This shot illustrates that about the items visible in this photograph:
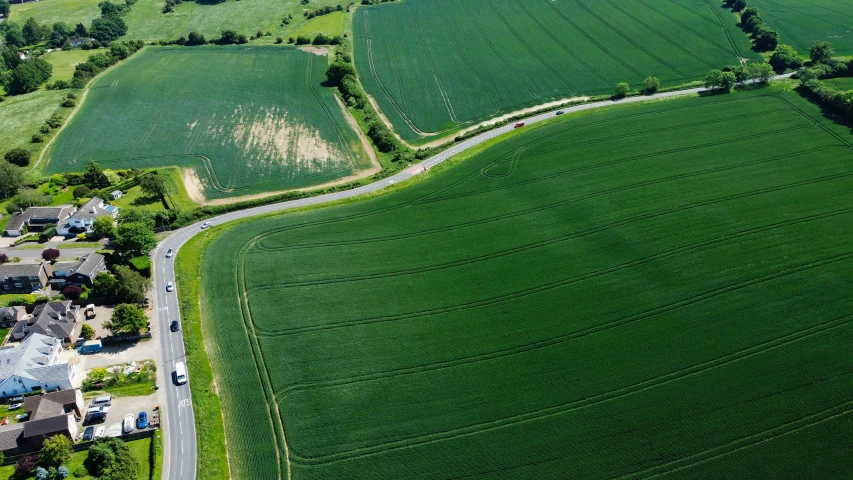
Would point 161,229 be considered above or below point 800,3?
below

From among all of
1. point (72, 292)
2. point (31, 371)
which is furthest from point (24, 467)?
point (72, 292)

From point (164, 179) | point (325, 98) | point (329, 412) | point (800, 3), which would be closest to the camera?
point (329, 412)

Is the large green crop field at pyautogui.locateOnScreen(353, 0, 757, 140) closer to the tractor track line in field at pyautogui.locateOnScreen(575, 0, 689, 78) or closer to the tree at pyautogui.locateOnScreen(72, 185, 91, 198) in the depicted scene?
the tractor track line in field at pyautogui.locateOnScreen(575, 0, 689, 78)

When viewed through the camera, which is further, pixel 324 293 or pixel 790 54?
pixel 790 54

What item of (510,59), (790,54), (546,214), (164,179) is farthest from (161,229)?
(790,54)

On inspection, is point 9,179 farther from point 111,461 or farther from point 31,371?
point 111,461

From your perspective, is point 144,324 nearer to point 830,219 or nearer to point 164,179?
point 164,179

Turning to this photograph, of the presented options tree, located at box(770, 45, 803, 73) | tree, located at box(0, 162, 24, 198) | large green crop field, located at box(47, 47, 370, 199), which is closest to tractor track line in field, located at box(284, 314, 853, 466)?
large green crop field, located at box(47, 47, 370, 199)

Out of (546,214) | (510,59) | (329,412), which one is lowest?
(329,412)
